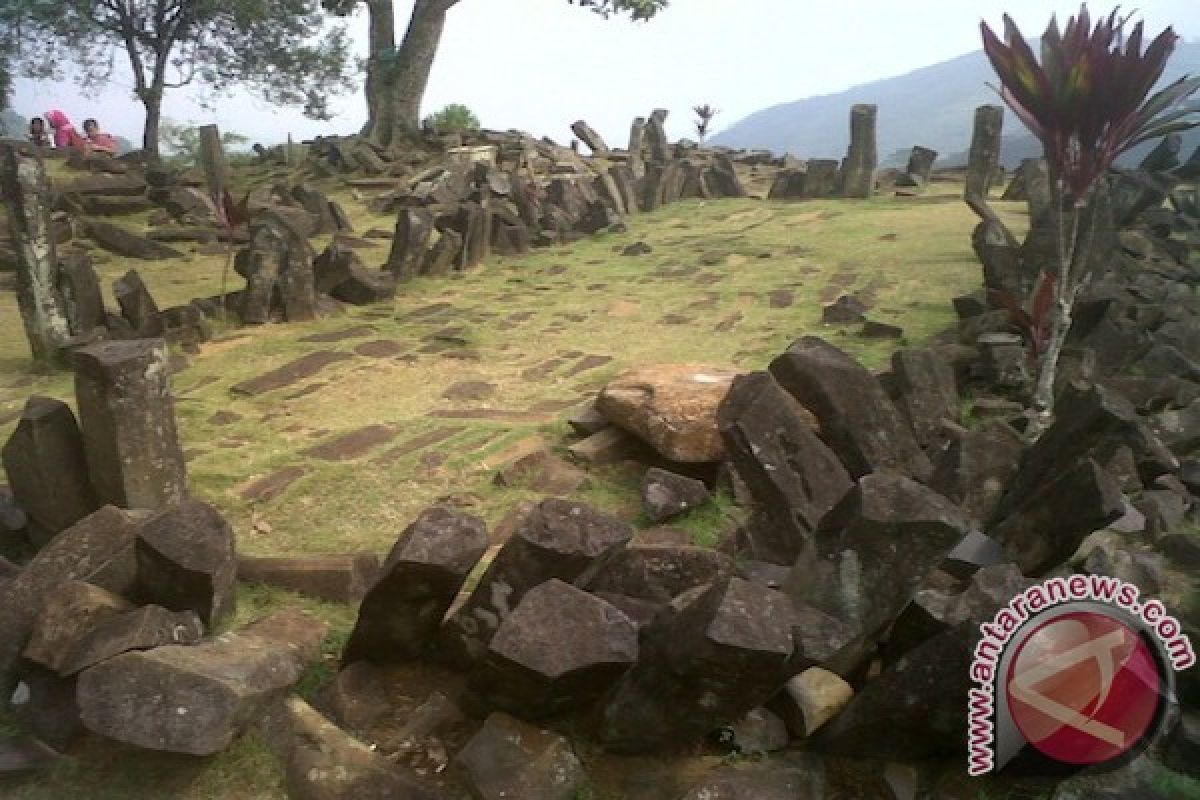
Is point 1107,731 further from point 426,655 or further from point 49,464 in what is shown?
point 49,464

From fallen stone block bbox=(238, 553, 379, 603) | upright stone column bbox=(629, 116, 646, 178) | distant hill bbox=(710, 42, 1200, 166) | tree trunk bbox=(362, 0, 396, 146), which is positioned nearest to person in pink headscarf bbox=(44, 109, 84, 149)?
tree trunk bbox=(362, 0, 396, 146)

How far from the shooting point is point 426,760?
2.14 m

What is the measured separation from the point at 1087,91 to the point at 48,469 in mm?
5071

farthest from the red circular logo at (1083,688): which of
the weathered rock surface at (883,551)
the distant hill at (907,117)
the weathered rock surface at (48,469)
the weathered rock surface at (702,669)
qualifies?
the distant hill at (907,117)

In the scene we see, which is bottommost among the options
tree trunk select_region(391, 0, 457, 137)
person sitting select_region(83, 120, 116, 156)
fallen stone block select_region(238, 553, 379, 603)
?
fallen stone block select_region(238, 553, 379, 603)

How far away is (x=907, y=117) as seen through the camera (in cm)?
10862

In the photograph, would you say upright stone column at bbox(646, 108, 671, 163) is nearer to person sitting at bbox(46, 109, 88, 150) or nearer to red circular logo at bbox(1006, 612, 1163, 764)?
person sitting at bbox(46, 109, 88, 150)

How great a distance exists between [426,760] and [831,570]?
1.18 m

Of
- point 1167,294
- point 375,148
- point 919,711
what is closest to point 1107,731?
point 919,711

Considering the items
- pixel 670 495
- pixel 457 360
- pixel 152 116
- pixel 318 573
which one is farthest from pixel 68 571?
pixel 152 116

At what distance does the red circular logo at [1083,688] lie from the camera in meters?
1.86

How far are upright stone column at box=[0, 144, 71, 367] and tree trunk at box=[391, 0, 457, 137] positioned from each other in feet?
43.4

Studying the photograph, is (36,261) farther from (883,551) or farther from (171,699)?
(883,551)

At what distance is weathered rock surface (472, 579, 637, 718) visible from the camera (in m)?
1.97
